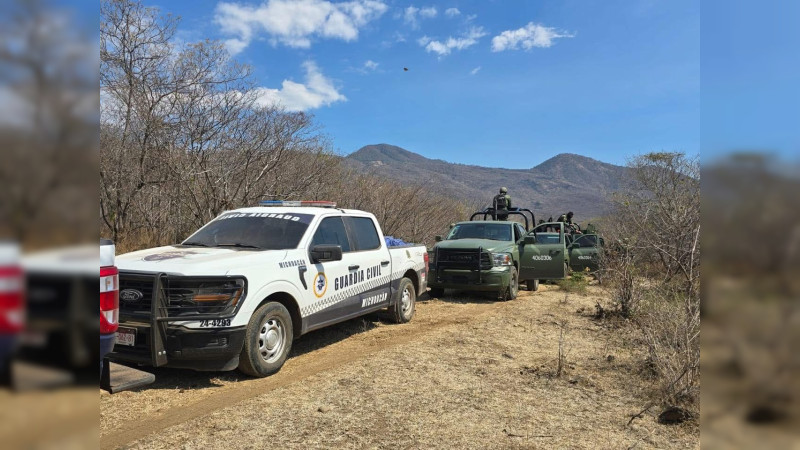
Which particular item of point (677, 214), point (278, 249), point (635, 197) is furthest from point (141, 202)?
point (635, 197)

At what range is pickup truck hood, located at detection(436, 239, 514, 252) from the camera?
397 inches

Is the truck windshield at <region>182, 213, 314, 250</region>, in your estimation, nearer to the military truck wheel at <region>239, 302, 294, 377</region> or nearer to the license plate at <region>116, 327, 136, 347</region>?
the military truck wheel at <region>239, 302, 294, 377</region>

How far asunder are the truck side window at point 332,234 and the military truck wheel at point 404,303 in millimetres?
1515

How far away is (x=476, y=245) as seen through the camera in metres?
10.1

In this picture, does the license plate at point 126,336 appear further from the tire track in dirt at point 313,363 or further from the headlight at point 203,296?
the tire track in dirt at point 313,363

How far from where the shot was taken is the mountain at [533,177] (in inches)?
3676

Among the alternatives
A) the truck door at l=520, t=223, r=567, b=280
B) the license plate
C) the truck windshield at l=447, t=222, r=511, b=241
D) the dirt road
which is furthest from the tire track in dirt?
the truck windshield at l=447, t=222, r=511, b=241

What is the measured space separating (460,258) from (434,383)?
5.35m

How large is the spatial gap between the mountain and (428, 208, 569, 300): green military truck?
245 ft

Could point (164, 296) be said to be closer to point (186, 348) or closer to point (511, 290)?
point (186, 348)

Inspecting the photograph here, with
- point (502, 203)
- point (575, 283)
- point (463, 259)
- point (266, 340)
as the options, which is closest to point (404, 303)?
point (463, 259)

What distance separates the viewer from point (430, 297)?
10.8m

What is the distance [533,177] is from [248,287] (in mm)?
124920

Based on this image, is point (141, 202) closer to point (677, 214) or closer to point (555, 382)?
point (555, 382)
